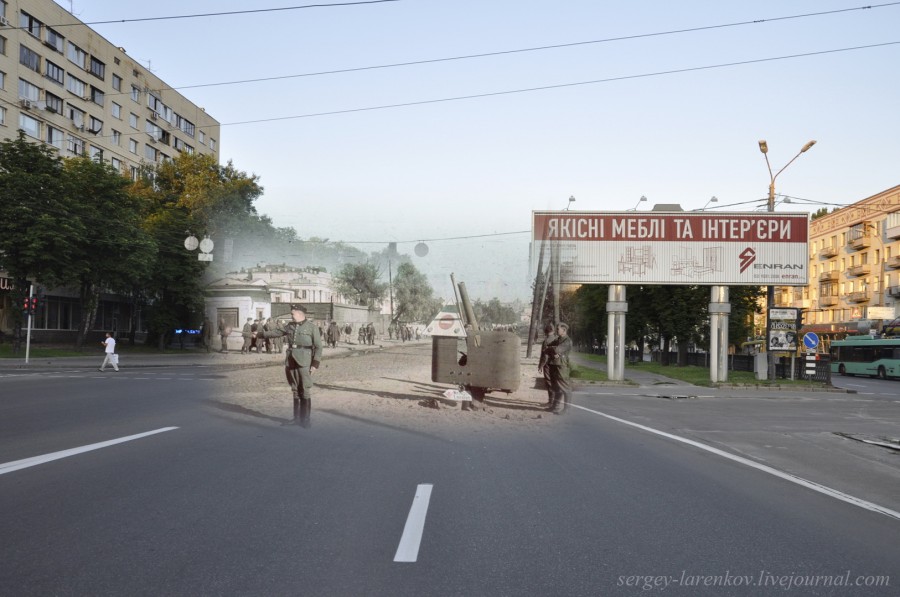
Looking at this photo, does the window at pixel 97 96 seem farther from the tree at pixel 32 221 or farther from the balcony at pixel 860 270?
the balcony at pixel 860 270

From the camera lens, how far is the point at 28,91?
4888cm

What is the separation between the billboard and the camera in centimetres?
3084

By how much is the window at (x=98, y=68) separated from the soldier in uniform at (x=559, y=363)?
5485 cm

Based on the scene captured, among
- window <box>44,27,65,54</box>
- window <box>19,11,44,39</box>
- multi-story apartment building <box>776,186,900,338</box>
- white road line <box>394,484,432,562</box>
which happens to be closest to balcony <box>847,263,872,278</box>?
multi-story apartment building <box>776,186,900,338</box>

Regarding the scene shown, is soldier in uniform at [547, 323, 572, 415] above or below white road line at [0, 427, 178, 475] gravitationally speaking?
above

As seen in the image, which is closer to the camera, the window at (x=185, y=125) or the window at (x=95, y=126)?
the window at (x=95, y=126)

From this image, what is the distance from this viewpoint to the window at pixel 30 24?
155ft

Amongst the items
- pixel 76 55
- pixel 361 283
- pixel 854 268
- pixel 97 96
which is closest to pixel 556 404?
pixel 361 283

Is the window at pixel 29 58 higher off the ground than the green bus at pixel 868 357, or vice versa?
the window at pixel 29 58

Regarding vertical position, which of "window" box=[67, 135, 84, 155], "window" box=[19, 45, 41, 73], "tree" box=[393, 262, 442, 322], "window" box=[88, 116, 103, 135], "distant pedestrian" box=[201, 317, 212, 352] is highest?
"window" box=[19, 45, 41, 73]

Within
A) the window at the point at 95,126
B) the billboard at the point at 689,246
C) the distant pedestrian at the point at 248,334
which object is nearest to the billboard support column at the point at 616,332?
the billboard at the point at 689,246

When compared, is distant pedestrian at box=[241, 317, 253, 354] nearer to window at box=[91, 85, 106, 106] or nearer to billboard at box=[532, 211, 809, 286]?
billboard at box=[532, 211, 809, 286]

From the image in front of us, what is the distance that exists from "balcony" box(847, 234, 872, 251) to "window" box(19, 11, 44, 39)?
6921cm

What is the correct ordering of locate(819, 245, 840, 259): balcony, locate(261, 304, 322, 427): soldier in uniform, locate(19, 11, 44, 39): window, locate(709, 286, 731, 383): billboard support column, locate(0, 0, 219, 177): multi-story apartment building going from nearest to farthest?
1. locate(261, 304, 322, 427): soldier in uniform
2. locate(709, 286, 731, 383): billboard support column
3. locate(0, 0, 219, 177): multi-story apartment building
4. locate(19, 11, 44, 39): window
5. locate(819, 245, 840, 259): balcony
